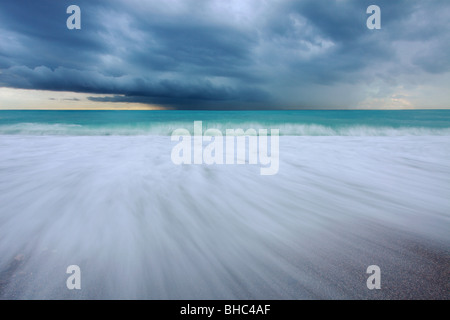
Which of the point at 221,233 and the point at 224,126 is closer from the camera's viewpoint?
the point at 221,233

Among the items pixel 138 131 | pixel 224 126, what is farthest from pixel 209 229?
pixel 224 126

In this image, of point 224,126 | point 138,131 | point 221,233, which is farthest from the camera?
point 224,126

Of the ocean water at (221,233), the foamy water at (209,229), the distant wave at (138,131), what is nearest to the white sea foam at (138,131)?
the distant wave at (138,131)

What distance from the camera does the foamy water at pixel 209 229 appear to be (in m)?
1.61

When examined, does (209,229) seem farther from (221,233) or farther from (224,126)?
(224,126)

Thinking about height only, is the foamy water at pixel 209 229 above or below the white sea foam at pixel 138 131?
below

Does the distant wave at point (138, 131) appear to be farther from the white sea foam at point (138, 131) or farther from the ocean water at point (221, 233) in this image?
the ocean water at point (221, 233)

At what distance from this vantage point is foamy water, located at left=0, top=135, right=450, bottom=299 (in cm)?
161

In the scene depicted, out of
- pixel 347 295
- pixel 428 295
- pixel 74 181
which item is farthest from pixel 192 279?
pixel 74 181

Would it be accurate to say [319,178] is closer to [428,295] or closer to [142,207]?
[428,295]

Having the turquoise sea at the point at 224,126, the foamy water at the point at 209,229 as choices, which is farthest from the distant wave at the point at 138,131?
the foamy water at the point at 209,229

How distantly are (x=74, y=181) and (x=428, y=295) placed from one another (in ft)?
15.7

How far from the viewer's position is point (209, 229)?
93.9 inches

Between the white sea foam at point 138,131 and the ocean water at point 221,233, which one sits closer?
the ocean water at point 221,233
